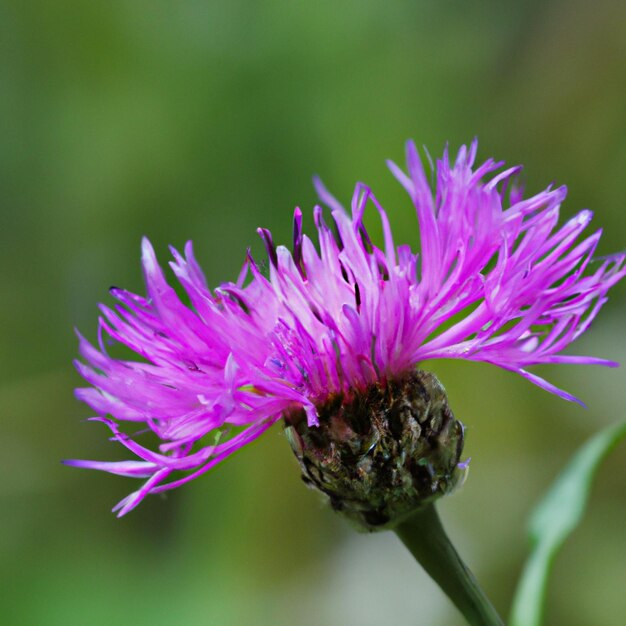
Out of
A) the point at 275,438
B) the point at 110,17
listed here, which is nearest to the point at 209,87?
the point at 110,17

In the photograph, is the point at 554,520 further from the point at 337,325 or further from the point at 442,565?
the point at 337,325

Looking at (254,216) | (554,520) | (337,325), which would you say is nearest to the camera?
(337,325)

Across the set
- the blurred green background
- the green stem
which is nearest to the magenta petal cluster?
the green stem

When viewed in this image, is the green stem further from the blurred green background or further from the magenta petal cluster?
the blurred green background

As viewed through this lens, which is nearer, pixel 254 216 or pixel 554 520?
pixel 554 520

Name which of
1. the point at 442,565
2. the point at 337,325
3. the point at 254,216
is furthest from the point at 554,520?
the point at 254,216

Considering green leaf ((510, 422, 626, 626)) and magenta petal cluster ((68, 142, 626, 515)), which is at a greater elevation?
magenta petal cluster ((68, 142, 626, 515))
